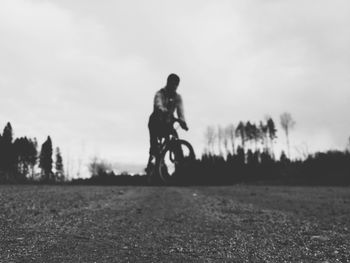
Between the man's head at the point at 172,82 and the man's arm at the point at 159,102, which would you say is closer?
the man's arm at the point at 159,102

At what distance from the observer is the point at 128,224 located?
15.3 ft

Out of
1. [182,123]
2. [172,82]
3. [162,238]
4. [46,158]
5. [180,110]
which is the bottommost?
[162,238]

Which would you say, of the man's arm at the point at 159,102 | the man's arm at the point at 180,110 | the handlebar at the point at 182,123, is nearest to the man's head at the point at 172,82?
the man's arm at the point at 180,110

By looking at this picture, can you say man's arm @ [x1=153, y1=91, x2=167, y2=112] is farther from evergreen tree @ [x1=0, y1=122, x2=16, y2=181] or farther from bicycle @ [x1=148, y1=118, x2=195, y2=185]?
evergreen tree @ [x1=0, y1=122, x2=16, y2=181]

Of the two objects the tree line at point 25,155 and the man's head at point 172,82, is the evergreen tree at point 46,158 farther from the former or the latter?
the man's head at point 172,82

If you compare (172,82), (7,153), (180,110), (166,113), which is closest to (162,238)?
(166,113)

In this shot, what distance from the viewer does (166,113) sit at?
21.4 ft

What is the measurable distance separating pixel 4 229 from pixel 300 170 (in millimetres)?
68253

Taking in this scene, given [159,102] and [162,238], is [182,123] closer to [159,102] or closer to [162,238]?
[159,102]

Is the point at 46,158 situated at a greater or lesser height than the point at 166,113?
greater

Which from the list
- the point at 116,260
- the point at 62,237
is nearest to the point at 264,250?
the point at 116,260

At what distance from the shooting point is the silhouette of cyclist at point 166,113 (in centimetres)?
655

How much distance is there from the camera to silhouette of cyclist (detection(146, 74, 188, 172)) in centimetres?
655

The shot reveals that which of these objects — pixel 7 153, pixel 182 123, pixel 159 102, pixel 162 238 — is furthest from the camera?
pixel 7 153
